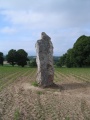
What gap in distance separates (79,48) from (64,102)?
4900 cm

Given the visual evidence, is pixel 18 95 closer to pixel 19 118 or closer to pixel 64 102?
pixel 64 102

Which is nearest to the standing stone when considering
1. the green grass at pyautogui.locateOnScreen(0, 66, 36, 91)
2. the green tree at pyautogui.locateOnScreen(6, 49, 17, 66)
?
the green grass at pyautogui.locateOnScreen(0, 66, 36, 91)

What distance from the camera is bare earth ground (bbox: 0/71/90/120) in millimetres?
10648

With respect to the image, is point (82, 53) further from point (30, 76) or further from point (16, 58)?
point (30, 76)

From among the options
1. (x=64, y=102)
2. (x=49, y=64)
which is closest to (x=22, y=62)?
(x=49, y=64)

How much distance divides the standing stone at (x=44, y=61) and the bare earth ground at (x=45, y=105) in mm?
1677

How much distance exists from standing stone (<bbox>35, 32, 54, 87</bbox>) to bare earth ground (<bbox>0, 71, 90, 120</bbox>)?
1.68m

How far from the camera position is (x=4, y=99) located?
45.7ft

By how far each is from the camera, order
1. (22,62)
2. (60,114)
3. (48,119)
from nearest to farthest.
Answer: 1. (48,119)
2. (60,114)
3. (22,62)

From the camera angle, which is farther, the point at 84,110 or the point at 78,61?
the point at 78,61

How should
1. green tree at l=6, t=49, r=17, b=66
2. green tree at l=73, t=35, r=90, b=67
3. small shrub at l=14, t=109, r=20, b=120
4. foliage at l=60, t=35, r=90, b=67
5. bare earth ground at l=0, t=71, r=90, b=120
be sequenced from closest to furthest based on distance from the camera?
small shrub at l=14, t=109, r=20, b=120
bare earth ground at l=0, t=71, r=90, b=120
green tree at l=73, t=35, r=90, b=67
foliage at l=60, t=35, r=90, b=67
green tree at l=6, t=49, r=17, b=66

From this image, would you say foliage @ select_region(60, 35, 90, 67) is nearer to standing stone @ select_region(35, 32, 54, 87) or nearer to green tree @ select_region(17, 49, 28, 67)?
green tree @ select_region(17, 49, 28, 67)

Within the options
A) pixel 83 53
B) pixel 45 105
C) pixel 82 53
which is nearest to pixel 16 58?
pixel 82 53

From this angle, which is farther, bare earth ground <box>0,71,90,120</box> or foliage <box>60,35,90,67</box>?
foliage <box>60,35,90,67</box>
